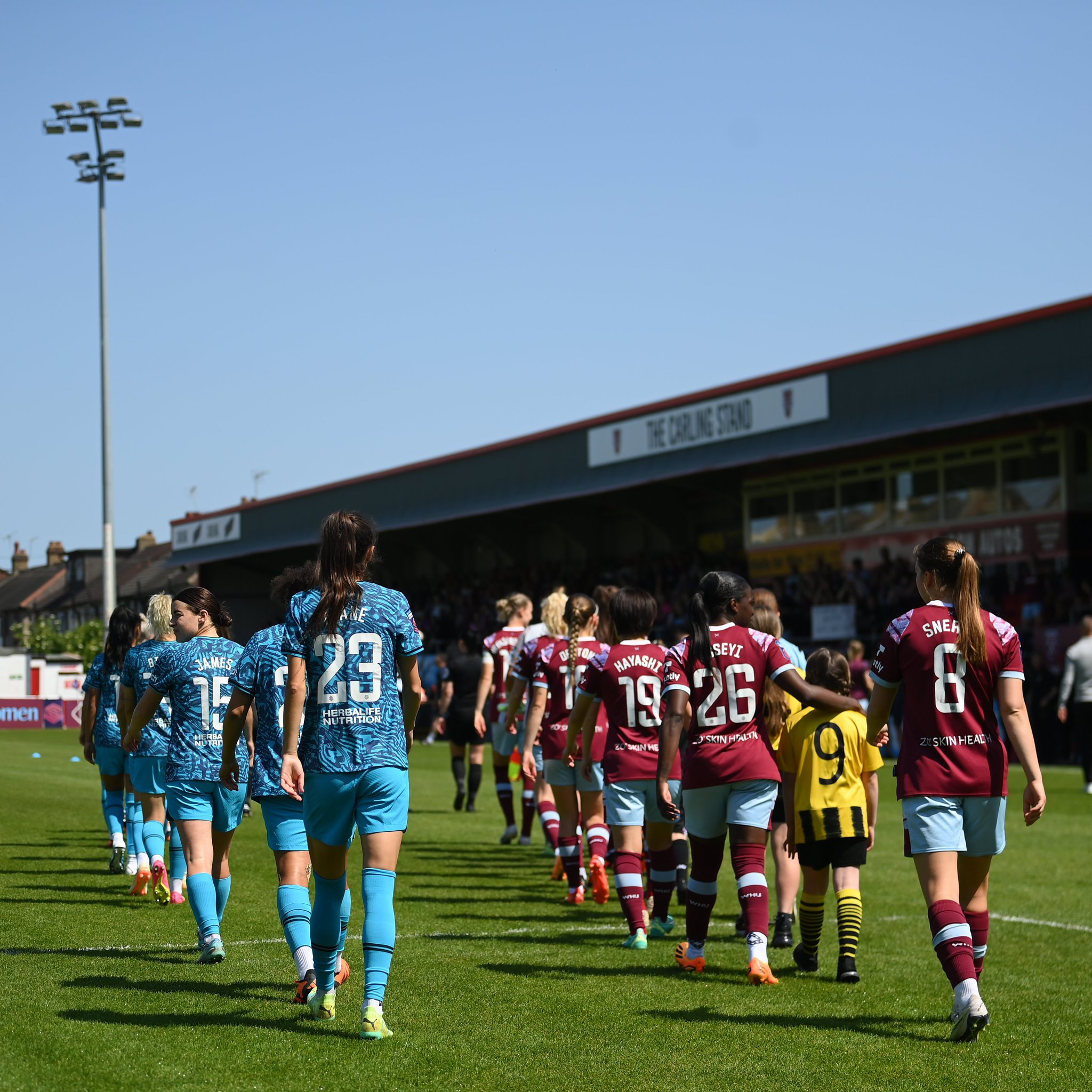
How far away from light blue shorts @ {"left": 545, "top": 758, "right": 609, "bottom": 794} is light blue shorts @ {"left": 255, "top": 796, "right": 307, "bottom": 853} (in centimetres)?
310

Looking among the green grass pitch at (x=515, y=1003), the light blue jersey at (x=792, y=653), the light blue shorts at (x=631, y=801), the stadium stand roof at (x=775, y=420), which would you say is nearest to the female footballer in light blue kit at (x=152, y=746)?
the green grass pitch at (x=515, y=1003)

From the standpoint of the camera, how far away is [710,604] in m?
6.79

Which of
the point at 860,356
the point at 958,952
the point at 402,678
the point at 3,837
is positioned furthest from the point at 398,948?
the point at 860,356

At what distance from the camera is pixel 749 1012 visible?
20.0 feet

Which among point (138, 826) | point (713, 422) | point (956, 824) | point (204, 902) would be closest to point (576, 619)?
point (204, 902)

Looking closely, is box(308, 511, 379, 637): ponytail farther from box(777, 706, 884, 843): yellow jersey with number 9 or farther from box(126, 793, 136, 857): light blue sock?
box(126, 793, 136, 857): light blue sock

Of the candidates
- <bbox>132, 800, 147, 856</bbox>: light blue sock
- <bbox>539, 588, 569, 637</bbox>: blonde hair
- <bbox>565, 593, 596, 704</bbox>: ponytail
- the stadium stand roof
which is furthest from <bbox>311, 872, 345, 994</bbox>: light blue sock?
the stadium stand roof

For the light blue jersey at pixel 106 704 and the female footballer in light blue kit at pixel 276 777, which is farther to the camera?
the light blue jersey at pixel 106 704

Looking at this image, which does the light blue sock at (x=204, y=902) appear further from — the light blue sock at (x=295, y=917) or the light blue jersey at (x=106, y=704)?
the light blue jersey at (x=106, y=704)

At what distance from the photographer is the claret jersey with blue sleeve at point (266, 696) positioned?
6.00 metres

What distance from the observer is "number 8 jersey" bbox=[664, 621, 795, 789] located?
6617 mm

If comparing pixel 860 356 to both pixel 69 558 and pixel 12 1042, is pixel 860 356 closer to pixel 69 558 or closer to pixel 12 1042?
pixel 12 1042

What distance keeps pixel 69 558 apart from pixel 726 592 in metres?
92.2

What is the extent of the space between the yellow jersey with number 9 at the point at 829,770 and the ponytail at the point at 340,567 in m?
2.61
